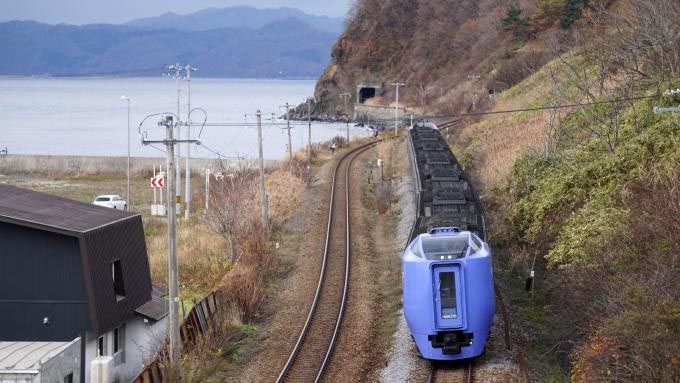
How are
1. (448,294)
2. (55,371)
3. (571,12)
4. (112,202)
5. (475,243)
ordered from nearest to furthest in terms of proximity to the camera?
(448,294) < (55,371) < (475,243) < (112,202) < (571,12)

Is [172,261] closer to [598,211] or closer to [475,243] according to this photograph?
[475,243]

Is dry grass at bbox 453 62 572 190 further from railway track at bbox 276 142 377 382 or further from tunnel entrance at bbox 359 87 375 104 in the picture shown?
tunnel entrance at bbox 359 87 375 104

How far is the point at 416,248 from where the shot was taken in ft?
59.1

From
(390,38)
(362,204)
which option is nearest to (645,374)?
(362,204)

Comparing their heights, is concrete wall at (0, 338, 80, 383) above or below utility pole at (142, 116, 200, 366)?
below

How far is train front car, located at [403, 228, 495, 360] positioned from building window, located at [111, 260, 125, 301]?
8.04 metres

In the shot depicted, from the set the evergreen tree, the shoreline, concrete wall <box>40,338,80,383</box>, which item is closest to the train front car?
concrete wall <box>40,338,80,383</box>

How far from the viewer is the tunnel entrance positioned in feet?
442

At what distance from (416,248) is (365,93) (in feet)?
391

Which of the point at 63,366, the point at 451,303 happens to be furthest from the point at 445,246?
the point at 63,366

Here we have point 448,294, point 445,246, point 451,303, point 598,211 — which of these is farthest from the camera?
point 598,211

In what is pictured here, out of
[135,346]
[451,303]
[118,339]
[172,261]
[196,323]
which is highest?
[172,261]

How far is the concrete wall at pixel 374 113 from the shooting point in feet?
369

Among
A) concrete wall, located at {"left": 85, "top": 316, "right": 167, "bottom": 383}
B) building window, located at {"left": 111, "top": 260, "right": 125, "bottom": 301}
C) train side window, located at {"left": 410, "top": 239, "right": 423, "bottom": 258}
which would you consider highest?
train side window, located at {"left": 410, "top": 239, "right": 423, "bottom": 258}
